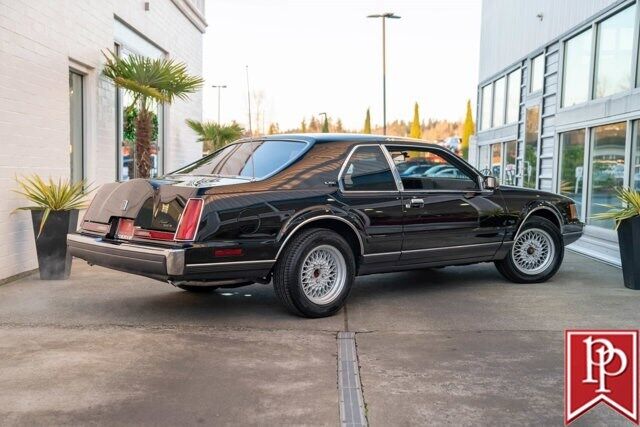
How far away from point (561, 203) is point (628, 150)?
2643mm

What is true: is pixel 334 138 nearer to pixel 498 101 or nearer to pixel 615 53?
pixel 615 53

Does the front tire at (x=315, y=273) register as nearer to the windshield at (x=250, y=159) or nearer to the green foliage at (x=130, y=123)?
the windshield at (x=250, y=159)

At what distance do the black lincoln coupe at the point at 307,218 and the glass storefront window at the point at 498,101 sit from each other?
10.9 metres

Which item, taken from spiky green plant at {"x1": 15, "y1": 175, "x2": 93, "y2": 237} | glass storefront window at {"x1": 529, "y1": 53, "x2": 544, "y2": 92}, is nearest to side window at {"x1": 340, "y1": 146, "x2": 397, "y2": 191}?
spiky green plant at {"x1": 15, "y1": 175, "x2": 93, "y2": 237}

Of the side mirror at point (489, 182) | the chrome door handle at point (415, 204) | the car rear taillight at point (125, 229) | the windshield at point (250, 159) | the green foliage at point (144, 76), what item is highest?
the green foliage at point (144, 76)

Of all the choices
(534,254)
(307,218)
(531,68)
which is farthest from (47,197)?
(531,68)

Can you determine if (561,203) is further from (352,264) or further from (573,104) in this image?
(573,104)

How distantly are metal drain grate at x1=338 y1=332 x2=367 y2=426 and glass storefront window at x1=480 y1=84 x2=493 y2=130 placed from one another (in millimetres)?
15204

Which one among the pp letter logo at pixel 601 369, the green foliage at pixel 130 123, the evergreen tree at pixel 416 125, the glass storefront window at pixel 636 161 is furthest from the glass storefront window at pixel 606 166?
the evergreen tree at pixel 416 125

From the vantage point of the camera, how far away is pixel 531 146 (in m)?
14.9

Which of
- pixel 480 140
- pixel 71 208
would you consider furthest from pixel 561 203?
pixel 480 140

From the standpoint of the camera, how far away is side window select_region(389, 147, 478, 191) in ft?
21.2

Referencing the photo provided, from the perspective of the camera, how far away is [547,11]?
13.5 m

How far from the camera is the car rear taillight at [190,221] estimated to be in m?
5.01
